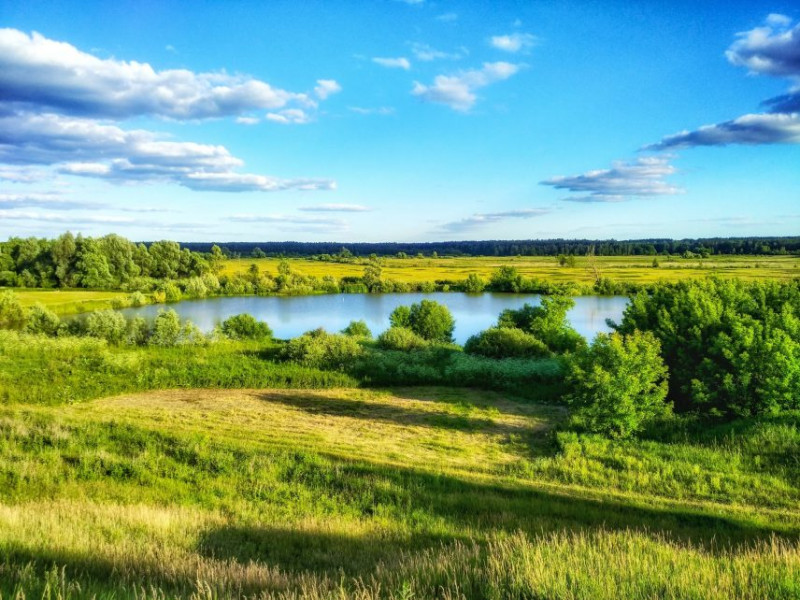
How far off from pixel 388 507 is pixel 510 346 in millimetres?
20804

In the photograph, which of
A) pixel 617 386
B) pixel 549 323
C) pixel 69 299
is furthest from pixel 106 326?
pixel 69 299

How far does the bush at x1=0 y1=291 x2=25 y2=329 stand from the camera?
139 ft

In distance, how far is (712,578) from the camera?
3730 mm

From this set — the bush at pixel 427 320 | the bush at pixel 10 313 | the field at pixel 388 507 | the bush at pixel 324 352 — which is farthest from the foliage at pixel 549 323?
the bush at pixel 10 313

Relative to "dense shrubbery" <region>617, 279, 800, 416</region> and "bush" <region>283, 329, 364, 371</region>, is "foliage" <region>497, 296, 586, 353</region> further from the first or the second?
"bush" <region>283, 329, 364, 371</region>

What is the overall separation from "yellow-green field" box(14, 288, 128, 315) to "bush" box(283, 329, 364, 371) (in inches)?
1476

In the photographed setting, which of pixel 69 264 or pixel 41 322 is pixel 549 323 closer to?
pixel 41 322

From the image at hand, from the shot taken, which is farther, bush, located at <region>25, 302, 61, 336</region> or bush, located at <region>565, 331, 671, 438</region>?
bush, located at <region>25, 302, 61, 336</region>

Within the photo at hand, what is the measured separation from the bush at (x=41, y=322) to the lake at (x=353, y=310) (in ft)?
42.5

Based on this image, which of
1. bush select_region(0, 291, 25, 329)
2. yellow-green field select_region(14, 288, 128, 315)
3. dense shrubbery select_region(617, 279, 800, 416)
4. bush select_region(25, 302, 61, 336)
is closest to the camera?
dense shrubbery select_region(617, 279, 800, 416)

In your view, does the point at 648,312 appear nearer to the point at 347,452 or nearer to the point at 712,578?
the point at 347,452

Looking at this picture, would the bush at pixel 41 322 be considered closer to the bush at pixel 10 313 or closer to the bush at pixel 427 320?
the bush at pixel 10 313

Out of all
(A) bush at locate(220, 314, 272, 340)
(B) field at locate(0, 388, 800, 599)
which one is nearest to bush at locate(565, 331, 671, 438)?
(B) field at locate(0, 388, 800, 599)

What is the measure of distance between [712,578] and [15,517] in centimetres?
668
